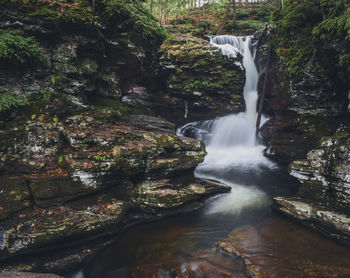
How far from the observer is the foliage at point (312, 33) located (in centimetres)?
584

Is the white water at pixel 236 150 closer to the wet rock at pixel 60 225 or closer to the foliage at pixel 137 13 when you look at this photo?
the wet rock at pixel 60 225

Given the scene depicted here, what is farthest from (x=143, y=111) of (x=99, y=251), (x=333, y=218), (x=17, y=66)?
(x=333, y=218)

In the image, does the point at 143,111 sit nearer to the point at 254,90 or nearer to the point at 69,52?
the point at 69,52

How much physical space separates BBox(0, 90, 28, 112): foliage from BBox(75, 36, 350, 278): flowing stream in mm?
4517

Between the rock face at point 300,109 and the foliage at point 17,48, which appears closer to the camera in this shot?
the foliage at point 17,48

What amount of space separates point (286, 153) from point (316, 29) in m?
4.52

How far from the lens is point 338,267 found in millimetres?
3793

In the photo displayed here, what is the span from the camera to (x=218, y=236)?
522 cm

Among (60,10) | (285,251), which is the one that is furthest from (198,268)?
(60,10)

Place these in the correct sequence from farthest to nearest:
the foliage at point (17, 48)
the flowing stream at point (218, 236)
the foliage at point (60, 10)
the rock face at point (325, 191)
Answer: the foliage at point (60, 10), the foliage at point (17, 48), the rock face at point (325, 191), the flowing stream at point (218, 236)

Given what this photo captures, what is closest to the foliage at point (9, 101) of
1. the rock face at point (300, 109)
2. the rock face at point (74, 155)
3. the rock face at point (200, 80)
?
the rock face at point (74, 155)

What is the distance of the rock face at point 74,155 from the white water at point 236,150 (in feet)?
4.02

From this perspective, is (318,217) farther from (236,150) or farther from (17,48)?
(17,48)

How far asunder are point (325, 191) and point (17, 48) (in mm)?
9220
